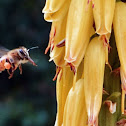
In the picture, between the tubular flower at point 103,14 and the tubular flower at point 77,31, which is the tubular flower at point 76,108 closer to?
the tubular flower at point 77,31

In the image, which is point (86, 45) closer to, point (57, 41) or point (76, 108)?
point (57, 41)

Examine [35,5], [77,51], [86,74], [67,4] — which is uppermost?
[67,4]

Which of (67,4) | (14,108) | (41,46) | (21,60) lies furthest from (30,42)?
(67,4)

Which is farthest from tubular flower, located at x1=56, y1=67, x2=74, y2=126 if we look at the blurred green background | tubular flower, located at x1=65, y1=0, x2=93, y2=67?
the blurred green background

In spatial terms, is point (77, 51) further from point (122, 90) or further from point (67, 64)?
point (122, 90)

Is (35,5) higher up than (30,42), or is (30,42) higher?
(35,5)

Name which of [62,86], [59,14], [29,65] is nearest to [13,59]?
[62,86]

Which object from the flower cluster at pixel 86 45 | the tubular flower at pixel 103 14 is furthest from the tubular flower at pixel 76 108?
the tubular flower at pixel 103 14
